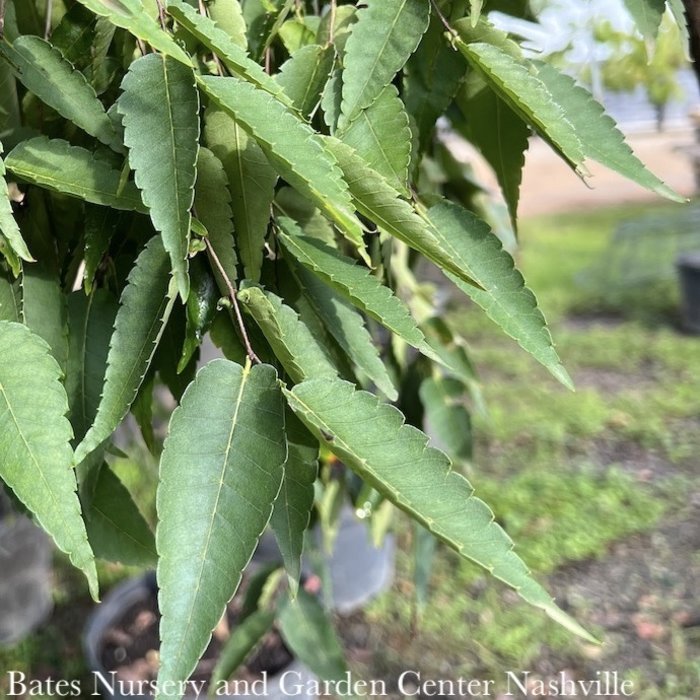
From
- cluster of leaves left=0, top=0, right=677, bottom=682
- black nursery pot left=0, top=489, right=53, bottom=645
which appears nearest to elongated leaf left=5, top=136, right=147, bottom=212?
cluster of leaves left=0, top=0, right=677, bottom=682

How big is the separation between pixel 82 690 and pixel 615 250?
11.8 ft

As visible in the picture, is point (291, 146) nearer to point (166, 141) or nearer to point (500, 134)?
point (166, 141)

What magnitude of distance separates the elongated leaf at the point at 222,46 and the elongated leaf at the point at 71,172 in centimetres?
9

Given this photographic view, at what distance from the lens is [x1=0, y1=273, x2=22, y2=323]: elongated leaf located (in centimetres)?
43

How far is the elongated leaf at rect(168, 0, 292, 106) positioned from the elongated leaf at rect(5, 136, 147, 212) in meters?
0.09

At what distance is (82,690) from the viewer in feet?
4.86

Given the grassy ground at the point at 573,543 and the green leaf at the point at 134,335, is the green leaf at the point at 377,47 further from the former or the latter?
the grassy ground at the point at 573,543

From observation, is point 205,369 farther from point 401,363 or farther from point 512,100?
point 401,363

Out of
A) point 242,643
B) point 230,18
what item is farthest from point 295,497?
point 242,643

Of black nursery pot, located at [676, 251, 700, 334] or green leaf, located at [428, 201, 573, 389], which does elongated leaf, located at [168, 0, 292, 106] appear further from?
black nursery pot, located at [676, 251, 700, 334]

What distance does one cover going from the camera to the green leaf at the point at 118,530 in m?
0.51

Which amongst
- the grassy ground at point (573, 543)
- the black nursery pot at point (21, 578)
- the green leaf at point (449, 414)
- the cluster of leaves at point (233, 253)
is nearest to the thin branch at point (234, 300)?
the cluster of leaves at point (233, 253)

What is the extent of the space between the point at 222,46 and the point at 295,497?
0.24 metres

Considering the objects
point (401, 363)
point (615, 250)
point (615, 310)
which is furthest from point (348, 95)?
point (615, 250)
